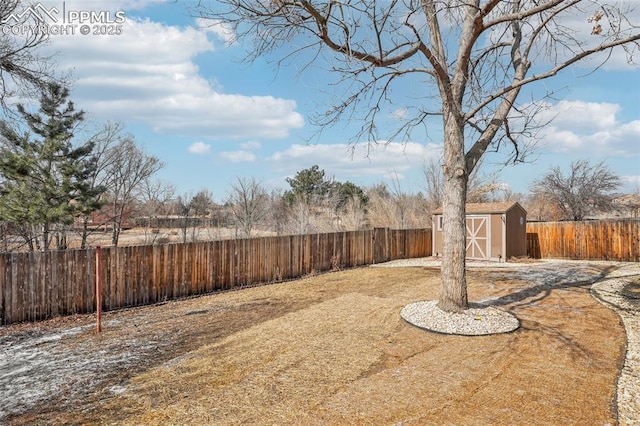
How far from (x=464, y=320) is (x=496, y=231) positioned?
31.3ft

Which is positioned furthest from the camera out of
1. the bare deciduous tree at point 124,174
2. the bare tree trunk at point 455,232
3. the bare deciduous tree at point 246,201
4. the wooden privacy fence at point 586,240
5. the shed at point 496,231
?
the bare deciduous tree at point 246,201

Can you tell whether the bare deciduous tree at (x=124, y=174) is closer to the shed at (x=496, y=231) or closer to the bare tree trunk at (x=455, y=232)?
the bare tree trunk at (x=455, y=232)

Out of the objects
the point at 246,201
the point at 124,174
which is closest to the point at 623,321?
the point at 124,174

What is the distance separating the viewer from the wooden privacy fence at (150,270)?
6.03m

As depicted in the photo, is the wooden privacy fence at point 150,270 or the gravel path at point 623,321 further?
the wooden privacy fence at point 150,270

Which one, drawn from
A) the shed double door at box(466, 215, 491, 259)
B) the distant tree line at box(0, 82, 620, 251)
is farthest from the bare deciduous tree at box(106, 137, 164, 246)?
the shed double door at box(466, 215, 491, 259)

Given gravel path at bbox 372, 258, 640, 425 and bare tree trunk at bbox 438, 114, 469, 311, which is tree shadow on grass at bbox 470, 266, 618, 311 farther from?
bare tree trunk at bbox 438, 114, 469, 311

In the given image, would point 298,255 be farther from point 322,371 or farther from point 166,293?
point 322,371

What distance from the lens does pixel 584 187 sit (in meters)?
18.0

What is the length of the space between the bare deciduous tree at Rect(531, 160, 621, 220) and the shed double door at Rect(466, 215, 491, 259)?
23.8 ft

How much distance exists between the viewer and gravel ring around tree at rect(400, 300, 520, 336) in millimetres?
4900

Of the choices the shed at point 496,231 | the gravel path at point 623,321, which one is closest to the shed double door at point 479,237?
the shed at point 496,231

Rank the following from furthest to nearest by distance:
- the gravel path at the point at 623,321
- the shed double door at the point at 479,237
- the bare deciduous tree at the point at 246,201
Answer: the bare deciduous tree at the point at 246,201, the shed double door at the point at 479,237, the gravel path at the point at 623,321

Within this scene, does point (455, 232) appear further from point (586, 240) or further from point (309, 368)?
point (586, 240)
